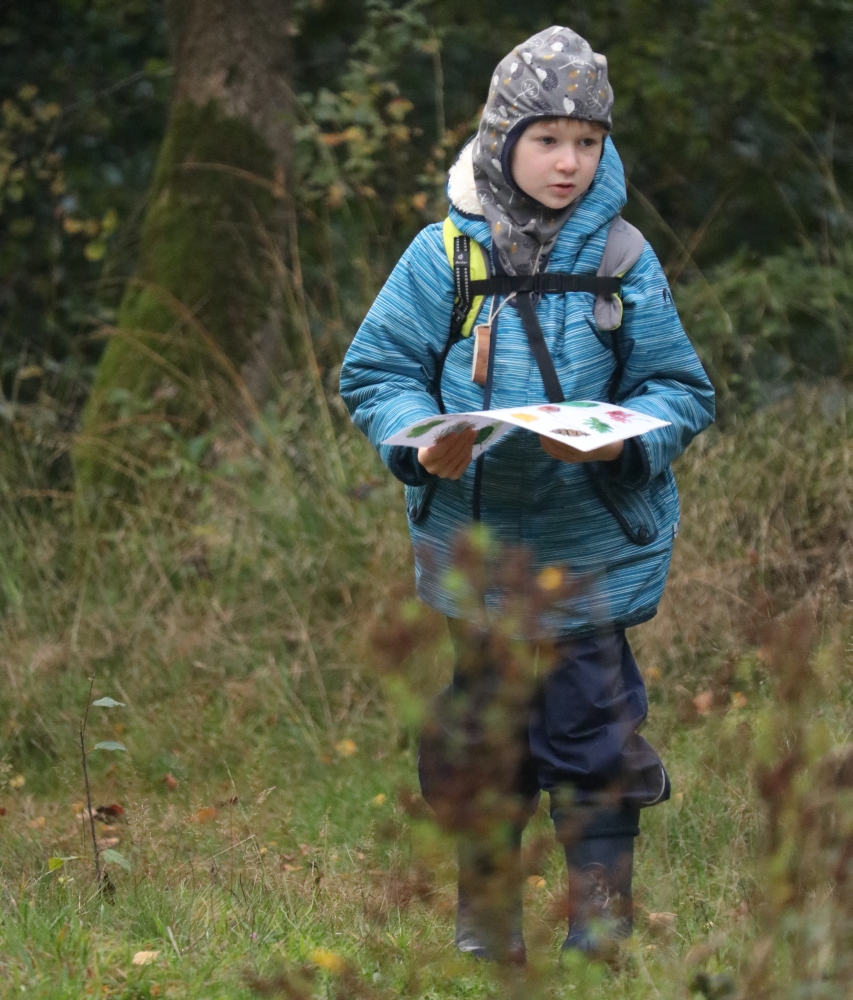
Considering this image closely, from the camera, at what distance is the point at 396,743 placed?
4.47 m

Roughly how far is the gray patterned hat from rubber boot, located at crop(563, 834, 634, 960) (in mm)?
1118

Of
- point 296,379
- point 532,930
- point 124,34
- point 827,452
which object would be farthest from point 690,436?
point 124,34

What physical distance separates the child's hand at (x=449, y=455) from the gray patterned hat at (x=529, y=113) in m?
0.40

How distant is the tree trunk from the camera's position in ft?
20.1

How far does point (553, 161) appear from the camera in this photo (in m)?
2.84

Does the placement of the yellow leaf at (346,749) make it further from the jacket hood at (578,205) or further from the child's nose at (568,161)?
the child's nose at (568,161)

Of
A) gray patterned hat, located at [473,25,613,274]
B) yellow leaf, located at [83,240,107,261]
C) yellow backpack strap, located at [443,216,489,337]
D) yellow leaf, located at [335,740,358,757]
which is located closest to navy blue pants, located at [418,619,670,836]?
yellow backpack strap, located at [443,216,489,337]

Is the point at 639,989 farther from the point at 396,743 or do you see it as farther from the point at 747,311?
the point at 747,311

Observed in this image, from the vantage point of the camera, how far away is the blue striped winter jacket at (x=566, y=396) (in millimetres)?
2836

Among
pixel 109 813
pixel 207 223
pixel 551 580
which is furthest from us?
pixel 207 223

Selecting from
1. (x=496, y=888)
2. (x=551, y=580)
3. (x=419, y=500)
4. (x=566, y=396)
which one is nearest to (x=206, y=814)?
(x=419, y=500)

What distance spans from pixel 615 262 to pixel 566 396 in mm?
281

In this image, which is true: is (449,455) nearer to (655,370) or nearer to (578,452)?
(578,452)

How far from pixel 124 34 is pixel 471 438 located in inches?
282
